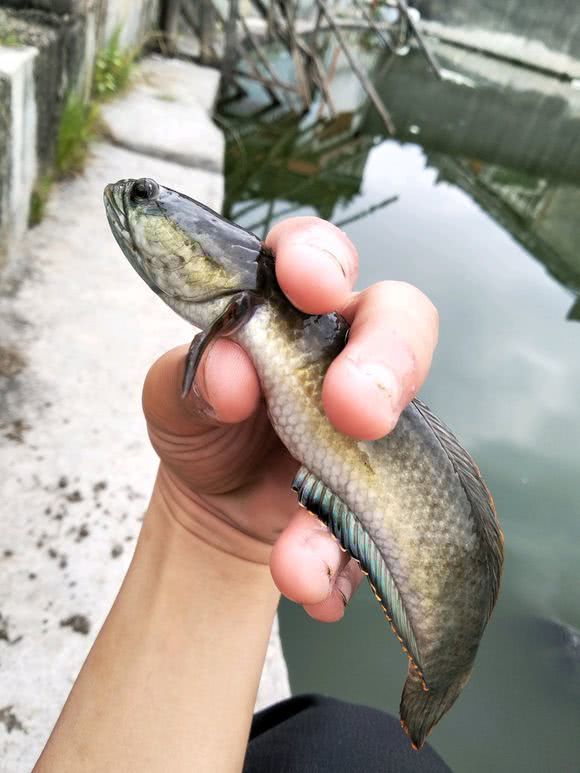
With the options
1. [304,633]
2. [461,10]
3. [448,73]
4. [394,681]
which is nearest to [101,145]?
[304,633]

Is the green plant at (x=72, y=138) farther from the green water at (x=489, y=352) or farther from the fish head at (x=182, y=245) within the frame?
the fish head at (x=182, y=245)

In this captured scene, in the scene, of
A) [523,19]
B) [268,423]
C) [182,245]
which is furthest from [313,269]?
[523,19]

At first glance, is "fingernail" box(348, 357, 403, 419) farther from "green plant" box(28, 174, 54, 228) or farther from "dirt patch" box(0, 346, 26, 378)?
"green plant" box(28, 174, 54, 228)

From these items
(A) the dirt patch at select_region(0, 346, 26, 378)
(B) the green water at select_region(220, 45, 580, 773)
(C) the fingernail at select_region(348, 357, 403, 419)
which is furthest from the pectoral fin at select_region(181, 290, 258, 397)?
Result: (B) the green water at select_region(220, 45, 580, 773)

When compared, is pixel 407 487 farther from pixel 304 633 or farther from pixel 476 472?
pixel 304 633

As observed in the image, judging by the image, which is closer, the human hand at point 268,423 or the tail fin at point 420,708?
the human hand at point 268,423

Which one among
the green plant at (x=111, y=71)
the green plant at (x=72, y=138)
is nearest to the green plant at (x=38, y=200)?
the green plant at (x=72, y=138)
